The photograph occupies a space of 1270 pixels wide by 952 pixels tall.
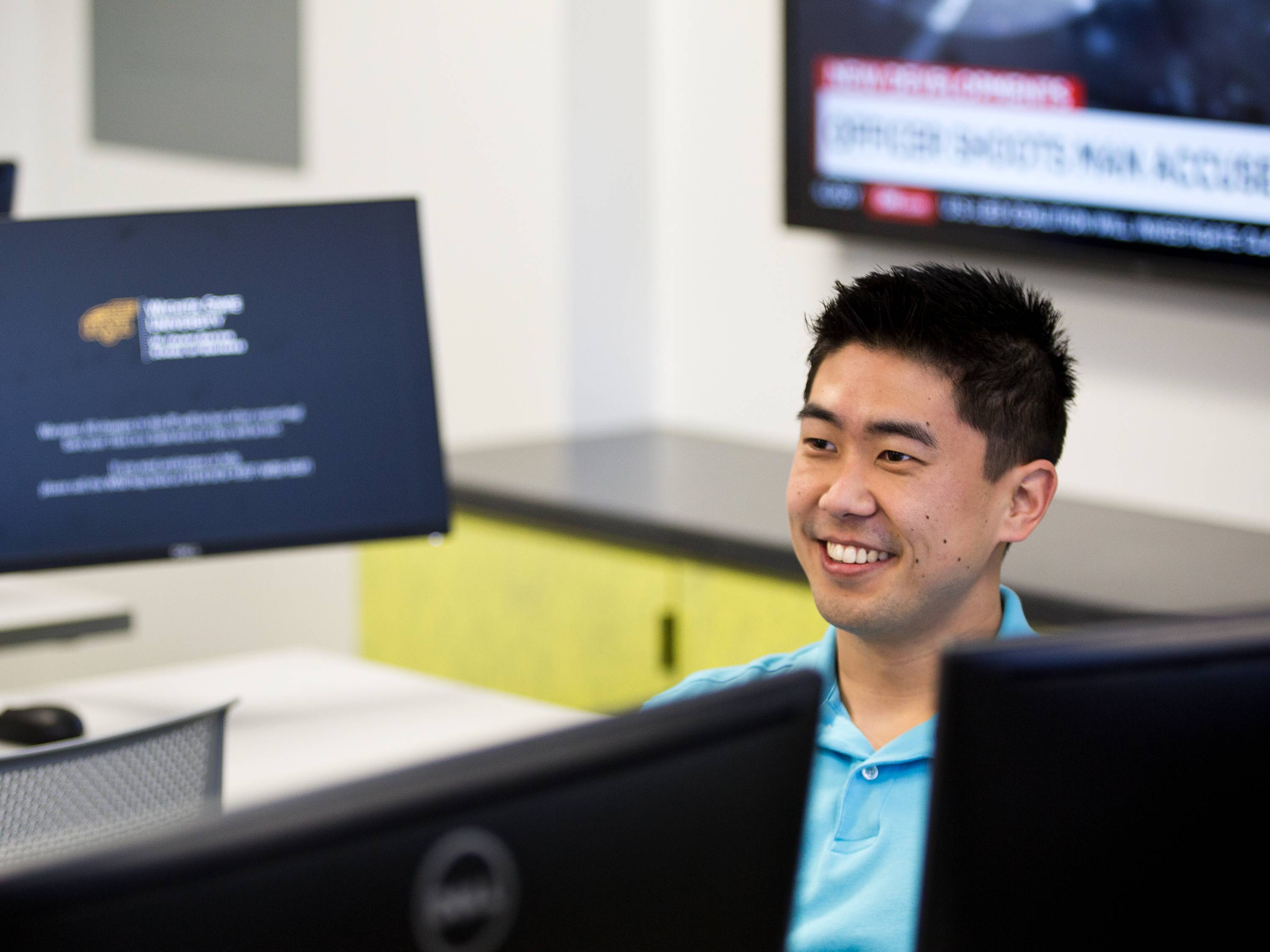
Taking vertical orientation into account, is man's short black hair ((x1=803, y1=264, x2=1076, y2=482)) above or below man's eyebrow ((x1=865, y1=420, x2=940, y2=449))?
above

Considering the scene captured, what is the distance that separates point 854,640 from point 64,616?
4.26 feet

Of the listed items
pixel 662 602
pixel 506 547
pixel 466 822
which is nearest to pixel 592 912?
pixel 466 822

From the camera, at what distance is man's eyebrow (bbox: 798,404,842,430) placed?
139 cm

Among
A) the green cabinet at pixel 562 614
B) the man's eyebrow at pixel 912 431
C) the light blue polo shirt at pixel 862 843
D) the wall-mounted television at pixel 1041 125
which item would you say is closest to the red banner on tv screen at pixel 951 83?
the wall-mounted television at pixel 1041 125

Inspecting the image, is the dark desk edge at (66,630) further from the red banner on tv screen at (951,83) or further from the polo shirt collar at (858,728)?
the red banner on tv screen at (951,83)

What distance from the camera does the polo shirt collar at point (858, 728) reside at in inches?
51.1

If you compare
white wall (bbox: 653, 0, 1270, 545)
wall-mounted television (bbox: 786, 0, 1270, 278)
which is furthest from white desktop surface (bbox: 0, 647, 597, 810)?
wall-mounted television (bbox: 786, 0, 1270, 278)

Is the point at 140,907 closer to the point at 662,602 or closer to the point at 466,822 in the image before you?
the point at 466,822

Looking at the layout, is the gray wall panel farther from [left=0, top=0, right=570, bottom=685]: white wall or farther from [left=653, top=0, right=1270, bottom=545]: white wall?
[left=653, top=0, right=1270, bottom=545]: white wall

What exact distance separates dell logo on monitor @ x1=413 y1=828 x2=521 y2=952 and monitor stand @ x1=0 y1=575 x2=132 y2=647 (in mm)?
1774

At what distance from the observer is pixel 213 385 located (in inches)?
71.5

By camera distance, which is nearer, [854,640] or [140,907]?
[140,907]

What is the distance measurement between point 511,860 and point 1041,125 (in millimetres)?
2391

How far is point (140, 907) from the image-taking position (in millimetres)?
610
